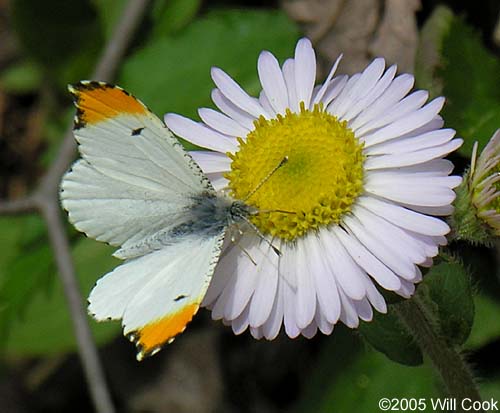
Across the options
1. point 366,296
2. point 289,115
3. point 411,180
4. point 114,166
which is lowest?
point 366,296

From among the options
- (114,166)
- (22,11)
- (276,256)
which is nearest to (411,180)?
(276,256)

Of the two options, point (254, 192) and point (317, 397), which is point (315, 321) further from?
point (317, 397)

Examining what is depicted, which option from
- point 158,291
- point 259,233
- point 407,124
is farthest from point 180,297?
point 407,124

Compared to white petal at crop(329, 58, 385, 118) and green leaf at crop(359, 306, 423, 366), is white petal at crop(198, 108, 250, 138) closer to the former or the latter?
white petal at crop(329, 58, 385, 118)

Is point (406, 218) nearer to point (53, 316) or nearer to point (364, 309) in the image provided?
point (364, 309)

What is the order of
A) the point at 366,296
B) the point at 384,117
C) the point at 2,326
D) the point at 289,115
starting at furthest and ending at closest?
the point at 2,326, the point at 289,115, the point at 384,117, the point at 366,296

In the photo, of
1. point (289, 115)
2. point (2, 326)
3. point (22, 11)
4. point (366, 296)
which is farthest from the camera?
point (22, 11)

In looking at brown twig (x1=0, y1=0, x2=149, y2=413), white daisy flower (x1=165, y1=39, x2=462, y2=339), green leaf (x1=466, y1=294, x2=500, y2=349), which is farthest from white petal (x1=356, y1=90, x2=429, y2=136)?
brown twig (x1=0, y1=0, x2=149, y2=413)
